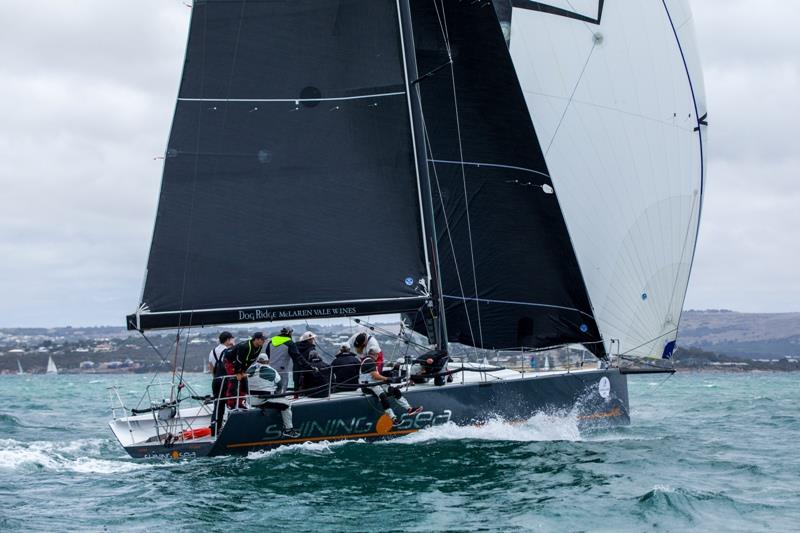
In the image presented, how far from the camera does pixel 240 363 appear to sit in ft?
47.8

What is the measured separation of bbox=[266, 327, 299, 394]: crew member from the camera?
14.8 metres

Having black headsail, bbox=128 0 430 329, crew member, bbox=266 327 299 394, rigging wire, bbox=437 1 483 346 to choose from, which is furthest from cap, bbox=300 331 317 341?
rigging wire, bbox=437 1 483 346

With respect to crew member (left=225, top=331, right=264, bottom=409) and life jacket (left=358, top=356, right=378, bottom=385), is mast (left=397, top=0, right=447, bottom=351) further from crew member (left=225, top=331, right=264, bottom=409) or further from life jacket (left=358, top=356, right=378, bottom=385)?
crew member (left=225, top=331, right=264, bottom=409)

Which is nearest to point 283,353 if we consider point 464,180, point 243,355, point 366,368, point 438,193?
point 243,355

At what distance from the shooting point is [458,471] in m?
13.3

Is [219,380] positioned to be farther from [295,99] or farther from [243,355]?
[295,99]

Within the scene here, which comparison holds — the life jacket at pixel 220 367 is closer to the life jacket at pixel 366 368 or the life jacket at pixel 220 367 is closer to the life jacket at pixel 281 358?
the life jacket at pixel 281 358

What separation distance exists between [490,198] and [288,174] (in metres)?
3.92

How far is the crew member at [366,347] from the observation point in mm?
15258

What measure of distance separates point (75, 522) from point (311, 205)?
607 cm

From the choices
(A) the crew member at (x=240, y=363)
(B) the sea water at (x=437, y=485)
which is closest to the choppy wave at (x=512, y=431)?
(B) the sea water at (x=437, y=485)

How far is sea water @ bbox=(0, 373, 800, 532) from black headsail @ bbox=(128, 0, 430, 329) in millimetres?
2289

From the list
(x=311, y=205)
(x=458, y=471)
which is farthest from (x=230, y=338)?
(x=458, y=471)

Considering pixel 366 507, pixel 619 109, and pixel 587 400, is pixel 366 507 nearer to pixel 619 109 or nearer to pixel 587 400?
pixel 587 400
